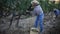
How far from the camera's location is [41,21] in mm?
1533

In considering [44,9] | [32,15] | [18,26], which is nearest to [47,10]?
[44,9]

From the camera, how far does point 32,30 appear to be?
Answer: 1.56 metres

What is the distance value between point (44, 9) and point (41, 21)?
124 mm

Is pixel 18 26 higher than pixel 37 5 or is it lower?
lower

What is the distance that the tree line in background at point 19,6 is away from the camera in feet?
5.09

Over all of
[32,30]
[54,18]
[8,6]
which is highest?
[8,6]

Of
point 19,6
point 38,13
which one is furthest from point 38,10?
point 19,6

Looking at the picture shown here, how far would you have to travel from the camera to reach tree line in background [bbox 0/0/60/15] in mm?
1551

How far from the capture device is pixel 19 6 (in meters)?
1.60

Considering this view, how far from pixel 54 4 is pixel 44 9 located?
11 centimetres

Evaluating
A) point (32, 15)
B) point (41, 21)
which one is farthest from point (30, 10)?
point (41, 21)

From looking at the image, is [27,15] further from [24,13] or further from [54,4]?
[54,4]

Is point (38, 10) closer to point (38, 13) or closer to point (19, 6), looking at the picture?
point (38, 13)

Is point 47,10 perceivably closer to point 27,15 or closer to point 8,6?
point 27,15
